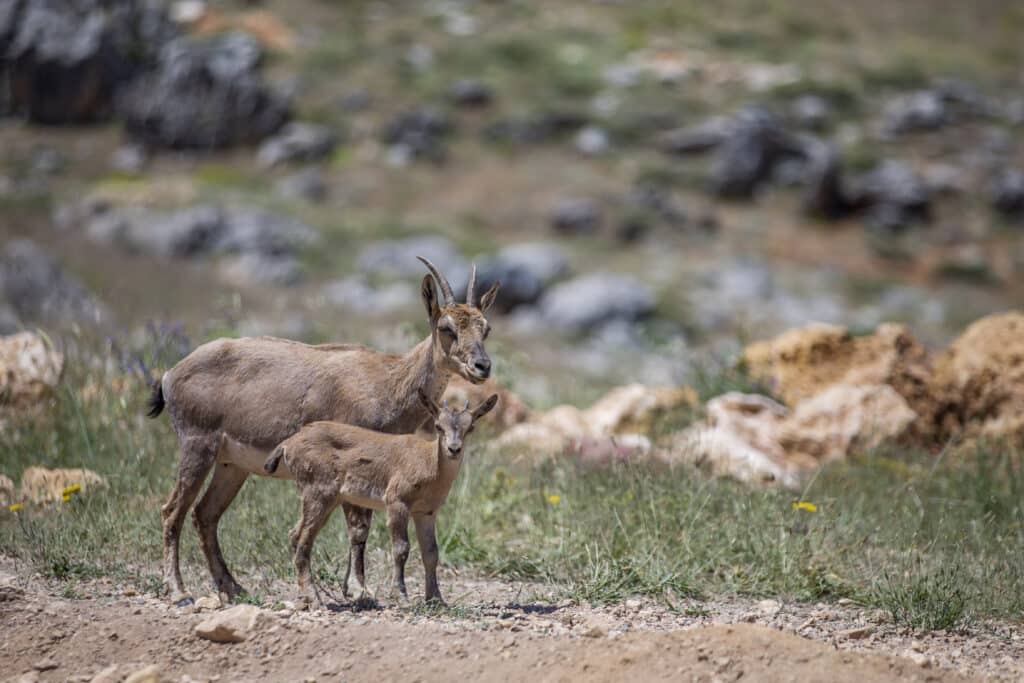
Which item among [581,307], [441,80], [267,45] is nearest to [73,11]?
[267,45]

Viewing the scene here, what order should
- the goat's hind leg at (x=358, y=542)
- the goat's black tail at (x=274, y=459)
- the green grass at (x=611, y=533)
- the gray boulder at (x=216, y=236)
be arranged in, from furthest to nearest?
the gray boulder at (x=216, y=236) → the green grass at (x=611, y=533) → the goat's hind leg at (x=358, y=542) → the goat's black tail at (x=274, y=459)

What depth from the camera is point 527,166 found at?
120 feet

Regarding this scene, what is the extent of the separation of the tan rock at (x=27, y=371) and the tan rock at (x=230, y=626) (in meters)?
4.27

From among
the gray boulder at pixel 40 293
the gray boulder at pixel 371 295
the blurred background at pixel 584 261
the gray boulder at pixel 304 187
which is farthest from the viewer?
the gray boulder at pixel 304 187

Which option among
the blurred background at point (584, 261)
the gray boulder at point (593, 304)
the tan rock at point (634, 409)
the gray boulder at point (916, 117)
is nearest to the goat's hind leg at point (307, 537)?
the blurred background at point (584, 261)

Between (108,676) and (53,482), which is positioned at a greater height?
(108,676)

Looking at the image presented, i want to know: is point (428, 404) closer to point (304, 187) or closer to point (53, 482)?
point (53, 482)

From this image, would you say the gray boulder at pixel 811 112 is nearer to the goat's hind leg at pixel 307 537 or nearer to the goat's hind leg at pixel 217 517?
the goat's hind leg at pixel 217 517

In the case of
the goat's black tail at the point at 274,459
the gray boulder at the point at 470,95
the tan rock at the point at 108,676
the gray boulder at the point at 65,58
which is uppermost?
the goat's black tail at the point at 274,459

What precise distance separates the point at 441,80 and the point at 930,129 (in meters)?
17.7

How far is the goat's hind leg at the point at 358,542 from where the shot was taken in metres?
6.29

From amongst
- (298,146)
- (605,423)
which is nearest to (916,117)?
(298,146)

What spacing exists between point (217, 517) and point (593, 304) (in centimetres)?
1904

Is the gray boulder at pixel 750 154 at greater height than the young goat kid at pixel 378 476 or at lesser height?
lesser
